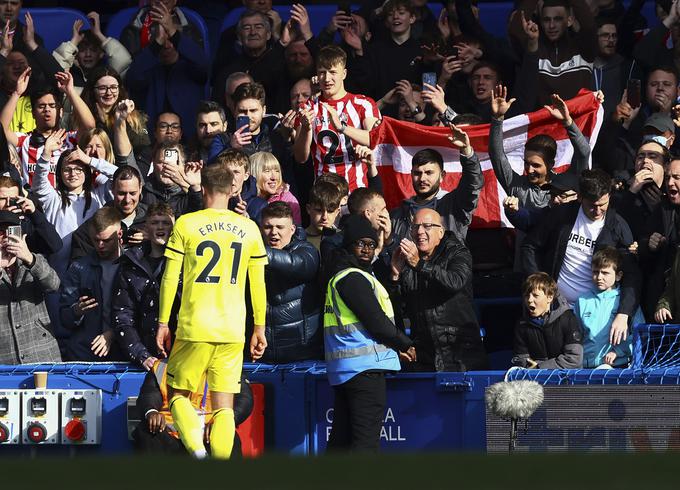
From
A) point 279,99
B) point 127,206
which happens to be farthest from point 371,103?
point 127,206

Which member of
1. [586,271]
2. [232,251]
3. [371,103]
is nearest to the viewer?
[232,251]

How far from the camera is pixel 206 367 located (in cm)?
659

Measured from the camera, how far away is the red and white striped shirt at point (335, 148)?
8898mm

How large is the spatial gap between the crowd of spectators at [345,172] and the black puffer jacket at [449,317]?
1 cm

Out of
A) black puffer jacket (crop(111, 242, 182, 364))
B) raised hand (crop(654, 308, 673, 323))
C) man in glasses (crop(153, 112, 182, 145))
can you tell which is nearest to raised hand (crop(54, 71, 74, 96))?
man in glasses (crop(153, 112, 182, 145))

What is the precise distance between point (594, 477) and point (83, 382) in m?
6.26

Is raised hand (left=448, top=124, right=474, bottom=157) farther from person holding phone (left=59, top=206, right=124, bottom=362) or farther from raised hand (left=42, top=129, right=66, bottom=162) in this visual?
raised hand (left=42, top=129, right=66, bottom=162)

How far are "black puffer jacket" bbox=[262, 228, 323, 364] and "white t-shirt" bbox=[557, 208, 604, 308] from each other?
5.31 feet

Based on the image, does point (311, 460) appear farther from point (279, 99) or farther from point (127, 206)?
point (279, 99)

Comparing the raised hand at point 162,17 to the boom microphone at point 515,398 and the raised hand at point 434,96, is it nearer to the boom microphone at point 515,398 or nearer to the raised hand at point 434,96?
the raised hand at point 434,96

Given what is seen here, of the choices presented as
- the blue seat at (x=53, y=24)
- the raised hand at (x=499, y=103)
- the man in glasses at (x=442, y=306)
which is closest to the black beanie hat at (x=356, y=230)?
the man in glasses at (x=442, y=306)

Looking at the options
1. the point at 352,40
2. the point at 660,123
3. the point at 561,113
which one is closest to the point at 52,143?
the point at 352,40

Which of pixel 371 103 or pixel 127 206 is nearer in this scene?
pixel 127 206

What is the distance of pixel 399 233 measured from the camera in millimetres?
8078
